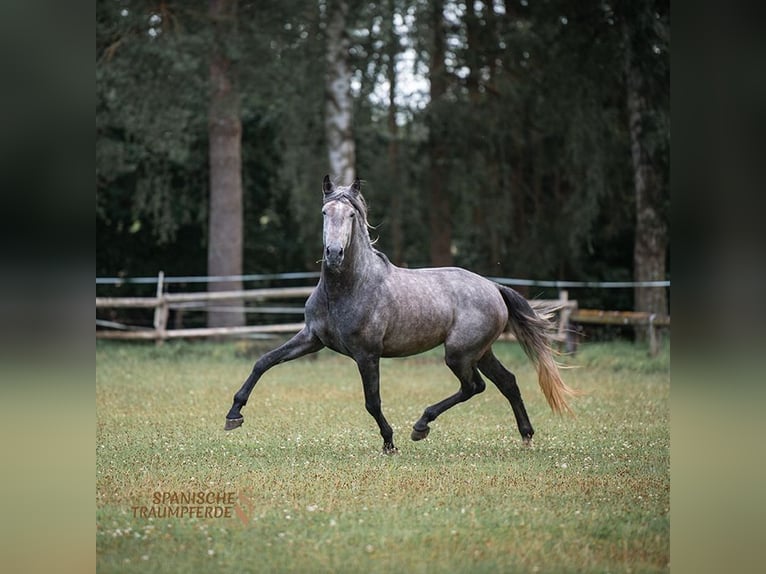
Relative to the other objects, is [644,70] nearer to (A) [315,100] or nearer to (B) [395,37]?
(B) [395,37]

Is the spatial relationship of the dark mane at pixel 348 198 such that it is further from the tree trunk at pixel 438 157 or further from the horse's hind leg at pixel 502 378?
the tree trunk at pixel 438 157

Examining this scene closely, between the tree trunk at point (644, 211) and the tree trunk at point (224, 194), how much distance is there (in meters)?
7.05

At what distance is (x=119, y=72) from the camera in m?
15.4

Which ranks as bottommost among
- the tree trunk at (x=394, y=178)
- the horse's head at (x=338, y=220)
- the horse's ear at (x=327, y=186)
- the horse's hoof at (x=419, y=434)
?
the horse's hoof at (x=419, y=434)

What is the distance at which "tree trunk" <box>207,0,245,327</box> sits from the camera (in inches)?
631

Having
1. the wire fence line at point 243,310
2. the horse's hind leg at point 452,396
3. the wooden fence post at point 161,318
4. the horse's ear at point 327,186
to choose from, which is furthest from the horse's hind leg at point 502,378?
the wooden fence post at point 161,318

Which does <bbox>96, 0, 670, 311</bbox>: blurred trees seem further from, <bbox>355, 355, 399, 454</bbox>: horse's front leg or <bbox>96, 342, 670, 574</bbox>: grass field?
→ <bbox>355, 355, 399, 454</bbox>: horse's front leg

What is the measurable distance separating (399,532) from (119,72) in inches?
510

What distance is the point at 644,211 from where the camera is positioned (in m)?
15.8

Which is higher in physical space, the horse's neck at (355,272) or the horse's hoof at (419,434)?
the horse's neck at (355,272)

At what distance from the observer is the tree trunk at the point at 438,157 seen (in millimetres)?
16703

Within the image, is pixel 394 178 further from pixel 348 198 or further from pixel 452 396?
pixel 348 198

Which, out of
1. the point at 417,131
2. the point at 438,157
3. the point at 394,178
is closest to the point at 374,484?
the point at 394,178
